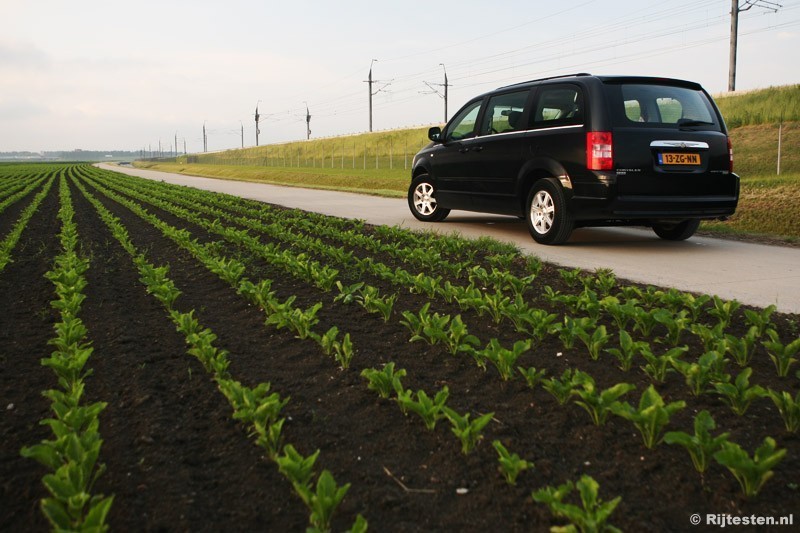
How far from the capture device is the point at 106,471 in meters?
2.58

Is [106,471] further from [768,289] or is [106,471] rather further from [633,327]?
[768,289]

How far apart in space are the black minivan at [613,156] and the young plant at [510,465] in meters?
5.71

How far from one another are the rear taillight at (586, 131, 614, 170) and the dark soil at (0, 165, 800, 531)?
10.7 feet

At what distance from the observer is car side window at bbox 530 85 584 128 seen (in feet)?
25.9

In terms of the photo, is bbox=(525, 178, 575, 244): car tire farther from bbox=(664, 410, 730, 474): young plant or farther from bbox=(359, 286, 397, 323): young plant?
bbox=(664, 410, 730, 474): young plant

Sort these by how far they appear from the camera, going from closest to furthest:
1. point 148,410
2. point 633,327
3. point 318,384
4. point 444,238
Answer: point 148,410, point 318,384, point 633,327, point 444,238

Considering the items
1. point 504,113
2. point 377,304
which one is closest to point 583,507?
point 377,304

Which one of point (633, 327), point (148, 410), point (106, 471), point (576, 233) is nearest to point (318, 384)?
point (148, 410)

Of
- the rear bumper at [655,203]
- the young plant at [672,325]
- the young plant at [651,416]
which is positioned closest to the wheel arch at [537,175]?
the rear bumper at [655,203]

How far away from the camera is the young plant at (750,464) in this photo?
2.22m

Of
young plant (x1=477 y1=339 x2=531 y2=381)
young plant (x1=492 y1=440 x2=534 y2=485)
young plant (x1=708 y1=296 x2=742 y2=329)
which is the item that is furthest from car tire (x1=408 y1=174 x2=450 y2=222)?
young plant (x1=492 y1=440 x2=534 y2=485)

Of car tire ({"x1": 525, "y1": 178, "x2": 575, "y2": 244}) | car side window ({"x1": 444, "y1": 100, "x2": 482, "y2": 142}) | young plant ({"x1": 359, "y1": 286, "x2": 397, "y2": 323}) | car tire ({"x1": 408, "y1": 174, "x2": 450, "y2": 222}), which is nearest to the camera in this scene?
young plant ({"x1": 359, "y1": 286, "x2": 397, "y2": 323})

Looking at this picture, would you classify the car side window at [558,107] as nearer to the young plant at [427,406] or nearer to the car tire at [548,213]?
Result: the car tire at [548,213]

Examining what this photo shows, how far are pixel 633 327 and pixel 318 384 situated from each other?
2.25 metres
